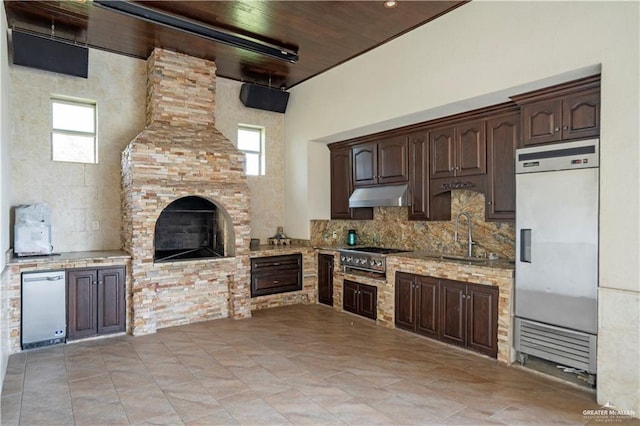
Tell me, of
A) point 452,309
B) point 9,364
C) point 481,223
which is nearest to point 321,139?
point 481,223

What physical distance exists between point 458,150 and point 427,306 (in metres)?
1.91

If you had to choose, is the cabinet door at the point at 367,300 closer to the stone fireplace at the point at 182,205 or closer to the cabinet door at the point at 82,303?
the stone fireplace at the point at 182,205

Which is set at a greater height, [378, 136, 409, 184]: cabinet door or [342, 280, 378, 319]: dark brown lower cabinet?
[378, 136, 409, 184]: cabinet door

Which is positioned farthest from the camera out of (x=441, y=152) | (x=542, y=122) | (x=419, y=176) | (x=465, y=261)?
(x=419, y=176)

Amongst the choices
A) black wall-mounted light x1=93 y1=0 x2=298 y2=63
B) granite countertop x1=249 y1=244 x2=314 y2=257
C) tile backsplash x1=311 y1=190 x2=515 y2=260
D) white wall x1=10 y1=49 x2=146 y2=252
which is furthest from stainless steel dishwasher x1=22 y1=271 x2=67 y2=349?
tile backsplash x1=311 y1=190 x2=515 y2=260

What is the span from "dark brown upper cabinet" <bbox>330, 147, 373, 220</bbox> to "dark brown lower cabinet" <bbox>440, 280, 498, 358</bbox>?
2.17 m

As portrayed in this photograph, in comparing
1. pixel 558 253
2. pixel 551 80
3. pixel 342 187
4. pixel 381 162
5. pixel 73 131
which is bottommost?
pixel 558 253

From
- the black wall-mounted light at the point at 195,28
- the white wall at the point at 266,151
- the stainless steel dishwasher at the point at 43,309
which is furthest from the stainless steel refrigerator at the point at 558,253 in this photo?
the stainless steel dishwasher at the point at 43,309

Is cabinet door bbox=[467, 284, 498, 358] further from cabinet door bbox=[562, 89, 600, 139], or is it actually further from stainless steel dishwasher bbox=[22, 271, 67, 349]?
stainless steel dishwasher bbox=[22, 271, 67, 349]

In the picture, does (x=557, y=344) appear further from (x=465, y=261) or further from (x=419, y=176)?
(x=419, y=176)

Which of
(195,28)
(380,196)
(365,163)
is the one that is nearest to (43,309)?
(195,28)

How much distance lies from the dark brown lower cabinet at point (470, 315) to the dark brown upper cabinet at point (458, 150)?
4.40 feet

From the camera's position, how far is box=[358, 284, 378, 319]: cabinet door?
17.2ft

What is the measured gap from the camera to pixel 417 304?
464 cm
